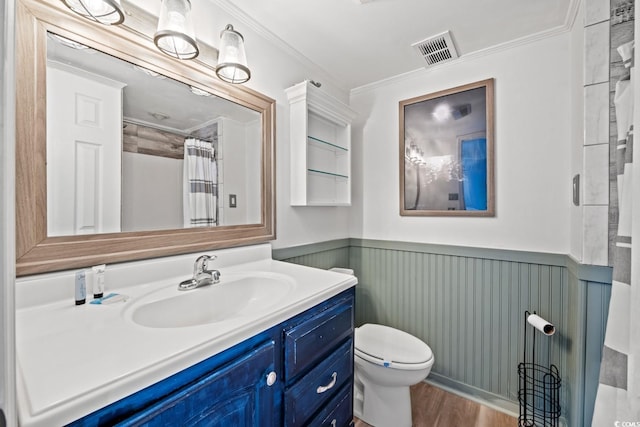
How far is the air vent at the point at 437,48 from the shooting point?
1633 mm

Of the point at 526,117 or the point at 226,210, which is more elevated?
the point at 526,117

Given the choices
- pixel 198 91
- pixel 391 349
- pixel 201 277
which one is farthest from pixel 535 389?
pixel 198 91

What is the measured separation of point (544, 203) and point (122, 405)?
2032 millimetres

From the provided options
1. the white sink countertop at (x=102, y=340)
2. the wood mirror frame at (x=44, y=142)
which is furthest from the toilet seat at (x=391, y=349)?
the wood mirror frame at (x=44, y=142)

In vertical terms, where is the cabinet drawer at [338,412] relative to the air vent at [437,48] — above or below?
below

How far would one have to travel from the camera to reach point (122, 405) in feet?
1.74

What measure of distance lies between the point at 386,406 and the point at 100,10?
2.17 m

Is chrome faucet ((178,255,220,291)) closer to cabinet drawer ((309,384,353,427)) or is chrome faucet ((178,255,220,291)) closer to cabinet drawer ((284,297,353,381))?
cabinet drawer ((284,297,353,381))

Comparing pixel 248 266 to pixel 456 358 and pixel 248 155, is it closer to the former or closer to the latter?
pixel 248 155

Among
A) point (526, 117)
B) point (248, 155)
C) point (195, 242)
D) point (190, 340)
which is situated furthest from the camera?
point (526, 117)

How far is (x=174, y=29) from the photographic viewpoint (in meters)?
1.04

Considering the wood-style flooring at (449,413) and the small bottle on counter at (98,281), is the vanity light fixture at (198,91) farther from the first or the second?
the wood-style flooring at (449,413)

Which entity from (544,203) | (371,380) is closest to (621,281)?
(544,203)

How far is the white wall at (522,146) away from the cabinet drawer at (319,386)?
44.1 inches
